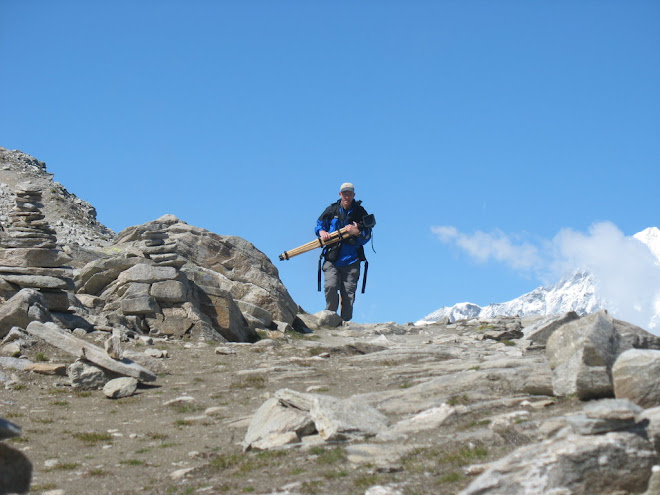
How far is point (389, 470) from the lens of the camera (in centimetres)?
812

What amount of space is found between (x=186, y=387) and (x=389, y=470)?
7.75 m

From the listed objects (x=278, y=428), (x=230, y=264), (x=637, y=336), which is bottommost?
(x=278, y=428)

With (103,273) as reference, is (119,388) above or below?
below

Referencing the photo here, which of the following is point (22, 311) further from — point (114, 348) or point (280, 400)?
point (280, 400)

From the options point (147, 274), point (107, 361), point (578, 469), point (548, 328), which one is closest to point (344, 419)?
point (578, 469)

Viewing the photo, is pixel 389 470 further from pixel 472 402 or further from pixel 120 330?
pixel 120 330

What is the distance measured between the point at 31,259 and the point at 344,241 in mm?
8471

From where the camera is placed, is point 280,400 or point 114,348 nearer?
point 280,400

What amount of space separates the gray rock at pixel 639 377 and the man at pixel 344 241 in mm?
14354

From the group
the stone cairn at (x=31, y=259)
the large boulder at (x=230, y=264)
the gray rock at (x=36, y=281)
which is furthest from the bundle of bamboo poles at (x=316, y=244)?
the gray rock at (x=36, y=281)

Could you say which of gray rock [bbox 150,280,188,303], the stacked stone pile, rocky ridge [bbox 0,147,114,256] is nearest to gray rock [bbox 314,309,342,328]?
the stacked stone pile

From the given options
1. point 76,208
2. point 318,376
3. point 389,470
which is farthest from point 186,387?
point 76,208

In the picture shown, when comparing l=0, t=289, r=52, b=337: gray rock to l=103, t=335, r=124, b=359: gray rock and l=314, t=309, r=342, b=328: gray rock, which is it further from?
l=314, t=309, r=342, b=328: gray rock

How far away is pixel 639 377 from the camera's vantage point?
8625 mm
